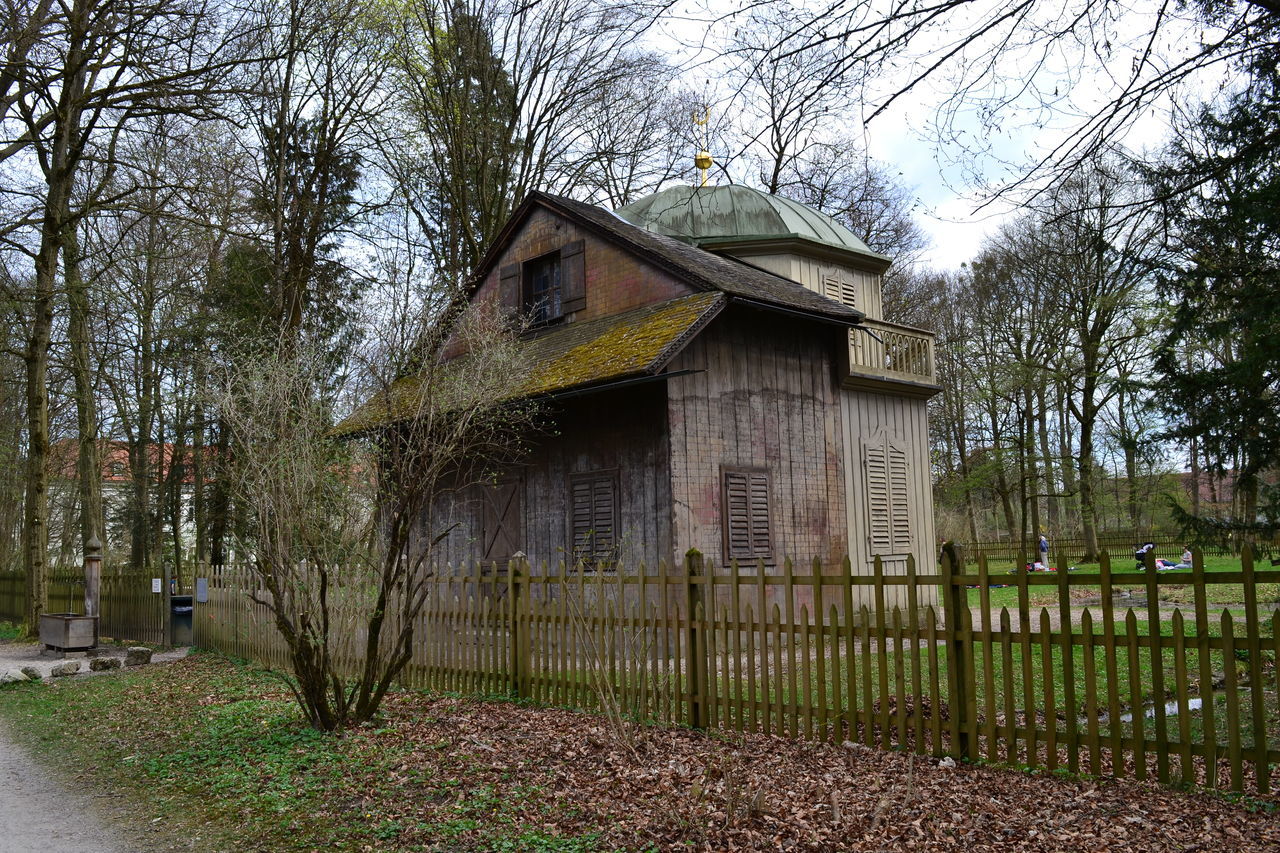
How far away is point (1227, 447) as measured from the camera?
12477 mm

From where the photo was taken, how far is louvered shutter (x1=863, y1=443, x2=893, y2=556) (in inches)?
692

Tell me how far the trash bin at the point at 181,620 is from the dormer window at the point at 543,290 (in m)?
8.17

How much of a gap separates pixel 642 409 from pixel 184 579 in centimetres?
997

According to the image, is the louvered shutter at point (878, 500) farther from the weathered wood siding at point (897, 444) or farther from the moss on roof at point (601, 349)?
the moss on roof at point (601, 349)

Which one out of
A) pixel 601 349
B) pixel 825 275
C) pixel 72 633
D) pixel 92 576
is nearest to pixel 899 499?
pixel 825 275

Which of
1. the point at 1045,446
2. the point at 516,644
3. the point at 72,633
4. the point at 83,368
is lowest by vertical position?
the point at 72,633

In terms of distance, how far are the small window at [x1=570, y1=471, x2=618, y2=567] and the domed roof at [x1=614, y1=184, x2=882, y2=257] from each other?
23.3ft

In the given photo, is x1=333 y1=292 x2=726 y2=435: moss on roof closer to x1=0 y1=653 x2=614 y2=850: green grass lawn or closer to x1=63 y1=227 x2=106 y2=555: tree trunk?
x1=0 y1=653 x2=614 y2=850: green grass lawn

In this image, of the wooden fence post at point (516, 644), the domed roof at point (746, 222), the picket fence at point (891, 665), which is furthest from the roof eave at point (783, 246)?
the wooden fence post at point (516, 644)

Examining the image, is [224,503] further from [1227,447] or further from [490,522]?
[1227,447]

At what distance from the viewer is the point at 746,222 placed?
67.5 feet

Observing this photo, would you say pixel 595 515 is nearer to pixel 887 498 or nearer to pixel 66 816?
pixel 887 498

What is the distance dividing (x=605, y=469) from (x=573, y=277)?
4315 millimetres

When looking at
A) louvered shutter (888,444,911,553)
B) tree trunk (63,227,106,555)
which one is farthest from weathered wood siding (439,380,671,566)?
tree trunk (63,227,106,555)
